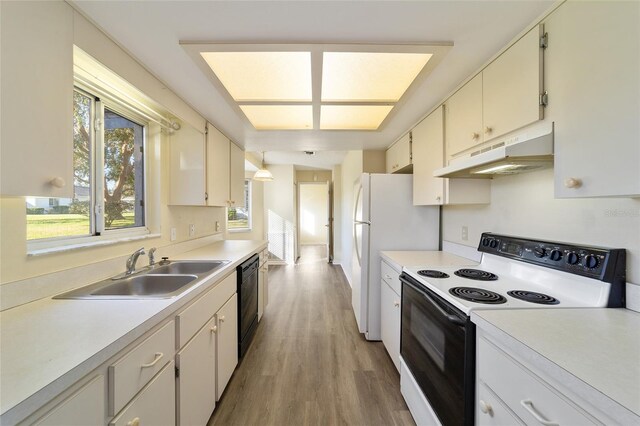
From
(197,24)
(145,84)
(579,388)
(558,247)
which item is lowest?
(579,388)

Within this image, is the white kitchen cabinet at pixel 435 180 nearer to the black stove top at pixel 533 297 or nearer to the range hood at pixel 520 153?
the range hood at pixel 520 153

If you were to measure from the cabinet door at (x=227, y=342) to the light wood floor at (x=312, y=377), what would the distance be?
Result: 0.49ft

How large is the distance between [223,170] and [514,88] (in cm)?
251

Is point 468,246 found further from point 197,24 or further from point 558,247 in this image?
point 197,24

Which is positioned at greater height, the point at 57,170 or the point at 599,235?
the point at 57,170

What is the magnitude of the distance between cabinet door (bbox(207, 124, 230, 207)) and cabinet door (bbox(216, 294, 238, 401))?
1028 millimetres

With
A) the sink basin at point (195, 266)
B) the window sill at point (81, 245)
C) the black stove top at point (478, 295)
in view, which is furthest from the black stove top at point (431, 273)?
the window sill at point (81, 245)

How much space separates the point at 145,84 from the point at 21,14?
2.21 feet

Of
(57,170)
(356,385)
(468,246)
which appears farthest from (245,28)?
(356,385)

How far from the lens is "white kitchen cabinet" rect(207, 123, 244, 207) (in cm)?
229

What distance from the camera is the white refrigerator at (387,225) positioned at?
2.36 meters

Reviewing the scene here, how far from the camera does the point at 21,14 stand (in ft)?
2.74

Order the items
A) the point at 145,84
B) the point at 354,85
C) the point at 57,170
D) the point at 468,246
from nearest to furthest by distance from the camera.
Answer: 1. the point at 57,170
2. the point at 145,84
3. the point at 354,85
4. the point at 468,246

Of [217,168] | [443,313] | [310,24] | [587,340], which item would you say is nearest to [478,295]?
[443,313]
